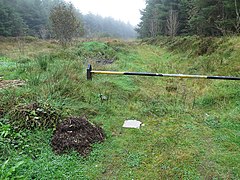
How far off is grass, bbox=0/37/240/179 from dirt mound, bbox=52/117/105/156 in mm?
107

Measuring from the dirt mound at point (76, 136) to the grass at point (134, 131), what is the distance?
0.11m

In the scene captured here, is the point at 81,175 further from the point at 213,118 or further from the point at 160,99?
the point at 160,99

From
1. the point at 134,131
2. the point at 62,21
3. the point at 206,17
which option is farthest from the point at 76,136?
the point at 206,17

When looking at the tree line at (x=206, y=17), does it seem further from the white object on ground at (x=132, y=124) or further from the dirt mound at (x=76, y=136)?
the dirt mound at (x=76, y=136)

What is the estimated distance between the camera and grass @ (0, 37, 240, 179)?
266cm

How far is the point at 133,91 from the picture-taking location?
19.7ft

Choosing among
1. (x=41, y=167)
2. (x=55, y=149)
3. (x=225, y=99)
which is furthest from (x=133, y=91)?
(x=41, y=167)

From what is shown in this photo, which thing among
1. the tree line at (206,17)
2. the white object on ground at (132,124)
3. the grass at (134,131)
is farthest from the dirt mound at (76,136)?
the tree line at (206,17)

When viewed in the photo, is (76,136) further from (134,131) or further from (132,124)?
(132,124)

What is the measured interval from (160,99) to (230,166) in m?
2.70

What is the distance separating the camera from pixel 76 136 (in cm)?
317

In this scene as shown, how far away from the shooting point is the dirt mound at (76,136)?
3.01 m

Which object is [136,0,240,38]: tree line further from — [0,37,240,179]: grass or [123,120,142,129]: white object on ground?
[123,120,142,129]: white object on ground

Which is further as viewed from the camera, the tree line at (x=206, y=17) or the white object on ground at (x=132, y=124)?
the tree line at (x=206, y=17)
